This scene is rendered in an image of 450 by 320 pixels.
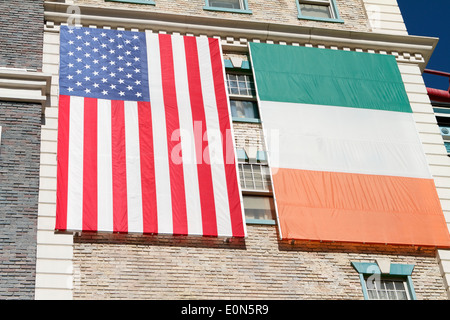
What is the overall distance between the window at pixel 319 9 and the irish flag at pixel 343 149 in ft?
7.76

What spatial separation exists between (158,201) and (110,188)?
1227 millimetres

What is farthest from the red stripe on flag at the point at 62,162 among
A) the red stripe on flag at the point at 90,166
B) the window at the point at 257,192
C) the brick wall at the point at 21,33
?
the window at the point at 257,192

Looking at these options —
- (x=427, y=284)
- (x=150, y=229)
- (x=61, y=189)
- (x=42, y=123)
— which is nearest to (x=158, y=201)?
(x=150, y=229)

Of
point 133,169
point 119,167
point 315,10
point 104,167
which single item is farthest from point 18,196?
point 315,10

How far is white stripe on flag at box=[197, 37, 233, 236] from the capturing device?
20.1 metres

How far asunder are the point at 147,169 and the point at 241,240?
9.85ft

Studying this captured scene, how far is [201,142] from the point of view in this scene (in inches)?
844

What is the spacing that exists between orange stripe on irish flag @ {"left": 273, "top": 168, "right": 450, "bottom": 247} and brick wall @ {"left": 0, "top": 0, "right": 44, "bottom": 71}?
24.9 feet

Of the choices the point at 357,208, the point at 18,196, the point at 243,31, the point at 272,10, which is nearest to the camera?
the point at 18,196

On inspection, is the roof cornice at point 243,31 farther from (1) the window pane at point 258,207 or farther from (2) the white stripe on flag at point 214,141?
(1) the window pane at point 258,207

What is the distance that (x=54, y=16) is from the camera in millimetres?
23734

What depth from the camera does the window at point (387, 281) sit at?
65.6 ft

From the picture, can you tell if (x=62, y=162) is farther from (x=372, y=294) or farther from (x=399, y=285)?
(x=399, y=285)

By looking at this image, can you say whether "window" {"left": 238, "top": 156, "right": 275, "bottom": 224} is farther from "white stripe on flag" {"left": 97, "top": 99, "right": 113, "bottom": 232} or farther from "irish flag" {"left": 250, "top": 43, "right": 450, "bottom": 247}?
"white stripe on flag" {"left": 97, "top": 99, "right": 113, "bottom": 232}
